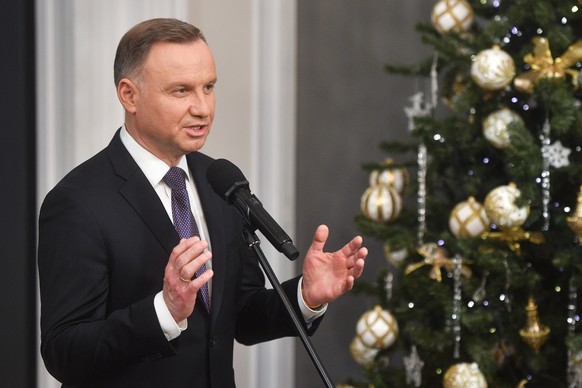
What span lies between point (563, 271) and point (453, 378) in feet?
1.55

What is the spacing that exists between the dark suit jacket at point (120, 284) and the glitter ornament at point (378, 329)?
49.4 inches

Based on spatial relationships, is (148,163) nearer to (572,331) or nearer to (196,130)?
(196,130)

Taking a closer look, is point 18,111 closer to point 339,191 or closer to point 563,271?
point 339,191

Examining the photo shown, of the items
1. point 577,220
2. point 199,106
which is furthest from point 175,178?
point 577,220

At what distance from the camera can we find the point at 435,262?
3018mm

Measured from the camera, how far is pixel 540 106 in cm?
301

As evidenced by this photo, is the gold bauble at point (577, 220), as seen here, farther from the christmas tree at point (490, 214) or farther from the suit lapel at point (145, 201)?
the suit lapel at point (145, 201)

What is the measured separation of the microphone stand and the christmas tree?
1.45 metres

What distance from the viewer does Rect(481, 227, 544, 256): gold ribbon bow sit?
2.92 metres

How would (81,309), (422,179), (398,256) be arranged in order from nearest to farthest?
(81,309) < (422,179) < (398,256)

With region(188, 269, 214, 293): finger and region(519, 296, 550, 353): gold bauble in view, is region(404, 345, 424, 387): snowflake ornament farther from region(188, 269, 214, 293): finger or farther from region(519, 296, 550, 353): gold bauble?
region(188, 269, 214, 293): finger

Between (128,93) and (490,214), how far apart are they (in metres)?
1.36

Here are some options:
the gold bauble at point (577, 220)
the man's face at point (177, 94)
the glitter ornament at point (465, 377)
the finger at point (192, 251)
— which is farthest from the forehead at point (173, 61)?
the glitter ornament at point (465, 377)

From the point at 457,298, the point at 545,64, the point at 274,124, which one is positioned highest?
the point at 545,64
